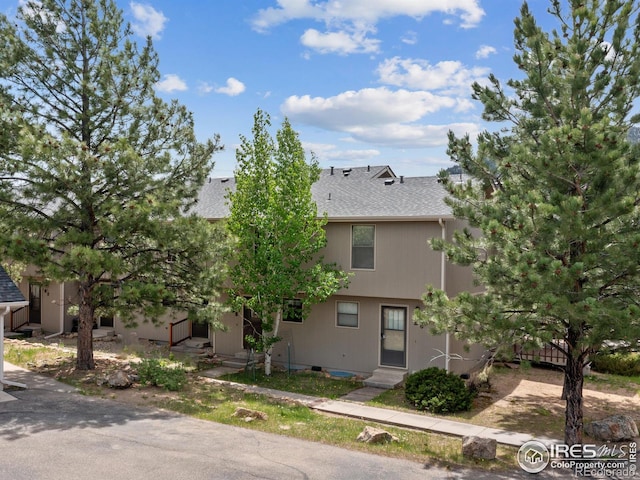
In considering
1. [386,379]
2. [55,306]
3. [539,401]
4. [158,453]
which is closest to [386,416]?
[386,379]

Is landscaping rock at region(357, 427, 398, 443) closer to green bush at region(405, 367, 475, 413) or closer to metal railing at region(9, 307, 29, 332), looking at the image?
green bush at region(405, 367, 475, 413)

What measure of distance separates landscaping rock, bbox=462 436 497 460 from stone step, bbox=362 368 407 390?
18.1 feet

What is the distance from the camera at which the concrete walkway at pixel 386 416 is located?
37.4 feet

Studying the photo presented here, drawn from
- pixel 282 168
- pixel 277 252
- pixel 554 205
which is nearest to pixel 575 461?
pixel 554 205

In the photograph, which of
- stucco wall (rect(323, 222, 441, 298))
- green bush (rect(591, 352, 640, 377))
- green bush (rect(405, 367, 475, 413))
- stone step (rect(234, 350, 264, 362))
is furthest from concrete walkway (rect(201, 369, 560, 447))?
green bush (rect(591, 352, 640, 377))

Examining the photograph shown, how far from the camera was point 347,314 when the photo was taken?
17.4m

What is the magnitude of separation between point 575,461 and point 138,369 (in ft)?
36.1

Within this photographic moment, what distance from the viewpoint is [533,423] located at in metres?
12.4

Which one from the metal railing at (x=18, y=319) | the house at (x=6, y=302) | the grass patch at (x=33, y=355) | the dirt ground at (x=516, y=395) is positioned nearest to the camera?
the dirt ground at (x=516, y=395)

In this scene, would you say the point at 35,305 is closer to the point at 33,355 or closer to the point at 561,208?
the point at 33,355

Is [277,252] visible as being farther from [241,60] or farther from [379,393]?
[241,60]

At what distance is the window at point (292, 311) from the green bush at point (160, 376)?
3.64m

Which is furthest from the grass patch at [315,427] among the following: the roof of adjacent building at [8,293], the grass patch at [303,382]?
the roof of adjacent building at [8,293]

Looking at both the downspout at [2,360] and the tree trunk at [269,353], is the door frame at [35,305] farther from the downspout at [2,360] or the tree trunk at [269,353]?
the tree trunk at [269,353]
